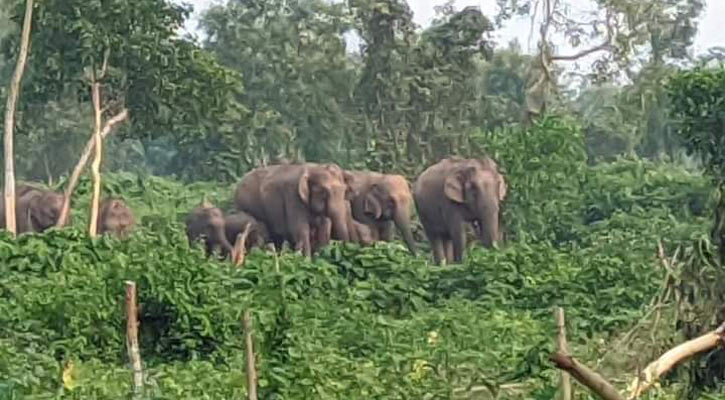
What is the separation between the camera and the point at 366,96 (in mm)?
28016

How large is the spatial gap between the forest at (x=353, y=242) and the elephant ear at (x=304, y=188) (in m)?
0.90

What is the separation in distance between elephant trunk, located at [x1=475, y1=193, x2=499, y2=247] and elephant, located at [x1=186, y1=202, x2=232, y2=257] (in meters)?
3.12

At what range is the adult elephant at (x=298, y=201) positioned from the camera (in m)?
21.5

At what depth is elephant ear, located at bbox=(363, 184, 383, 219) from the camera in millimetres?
22234

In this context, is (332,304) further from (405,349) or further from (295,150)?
(295,150)

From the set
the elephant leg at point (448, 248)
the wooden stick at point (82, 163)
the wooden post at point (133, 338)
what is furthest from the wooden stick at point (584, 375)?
the elephant leg at point (448, 248)

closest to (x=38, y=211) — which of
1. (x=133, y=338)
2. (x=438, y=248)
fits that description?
(x=438, y=248)

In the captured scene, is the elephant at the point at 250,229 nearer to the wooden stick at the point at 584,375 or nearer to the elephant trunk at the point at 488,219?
the elephant trunk at the point at 488,219

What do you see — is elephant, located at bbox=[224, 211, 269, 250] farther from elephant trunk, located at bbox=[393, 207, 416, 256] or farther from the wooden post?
the wooden post

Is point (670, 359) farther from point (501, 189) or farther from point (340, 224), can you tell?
point (501, 189)

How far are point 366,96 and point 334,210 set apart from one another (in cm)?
684

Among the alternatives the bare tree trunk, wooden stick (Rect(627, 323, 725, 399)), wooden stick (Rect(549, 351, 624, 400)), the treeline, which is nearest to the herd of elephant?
the treeline

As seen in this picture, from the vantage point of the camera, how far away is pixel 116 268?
41.6 feet

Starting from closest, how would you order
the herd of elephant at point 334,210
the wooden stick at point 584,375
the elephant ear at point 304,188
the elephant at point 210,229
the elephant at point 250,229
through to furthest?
the wooden stick at point 584,375, the herd of elephant at point 334,210, the elephant ear at point 304,188, the elephant at point 210,229, the elephant at point 250,229
